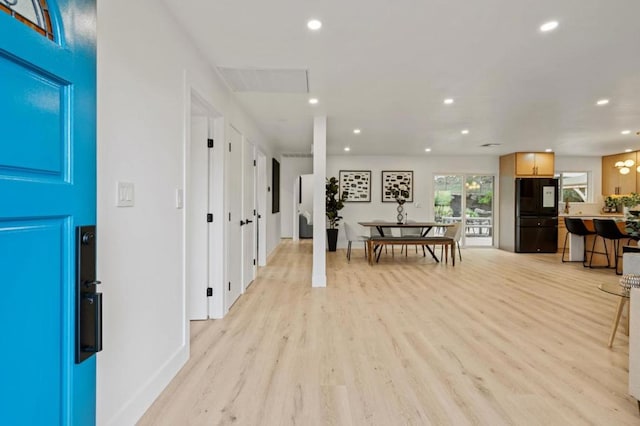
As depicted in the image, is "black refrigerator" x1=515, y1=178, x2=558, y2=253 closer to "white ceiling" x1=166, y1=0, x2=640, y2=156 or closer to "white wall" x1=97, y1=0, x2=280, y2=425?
"white ceiling" x1=166, y1=0, x2=640, y2=156

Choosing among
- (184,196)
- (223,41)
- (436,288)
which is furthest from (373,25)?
(436,288)

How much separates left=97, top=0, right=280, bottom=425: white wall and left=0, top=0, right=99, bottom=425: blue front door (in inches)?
23.3

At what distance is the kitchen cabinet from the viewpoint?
833 centimetres

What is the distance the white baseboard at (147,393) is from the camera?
1.70 meters

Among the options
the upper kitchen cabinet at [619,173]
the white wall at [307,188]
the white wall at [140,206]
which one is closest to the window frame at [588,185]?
the upper kitchen cabinet at [619,173]

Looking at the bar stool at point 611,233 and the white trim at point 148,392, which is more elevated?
the bar stool at point 611,233

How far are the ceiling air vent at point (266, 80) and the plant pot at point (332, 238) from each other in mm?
4810

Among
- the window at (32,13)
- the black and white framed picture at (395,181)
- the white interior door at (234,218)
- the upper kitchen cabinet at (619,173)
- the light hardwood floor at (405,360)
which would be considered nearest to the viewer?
the window at (32,13)

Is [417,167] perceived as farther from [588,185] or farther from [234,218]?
[234,218]

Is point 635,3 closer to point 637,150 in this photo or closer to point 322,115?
point 322,115

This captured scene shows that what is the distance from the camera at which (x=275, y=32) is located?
2.60m

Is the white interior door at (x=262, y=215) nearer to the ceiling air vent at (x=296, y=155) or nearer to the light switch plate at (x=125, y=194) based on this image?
the ceiling air vent at (x=296, y=155)

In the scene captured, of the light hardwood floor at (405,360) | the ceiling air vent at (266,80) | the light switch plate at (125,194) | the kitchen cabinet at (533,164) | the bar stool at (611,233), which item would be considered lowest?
the light hardwood floor at (405,360)

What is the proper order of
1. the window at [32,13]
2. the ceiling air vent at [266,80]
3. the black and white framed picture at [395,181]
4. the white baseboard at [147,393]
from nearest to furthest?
the window at [32,13] → the white baseboard at [147,393] → the ceiling air vent at [266,80] → the black and white framed picture at [395,181]
